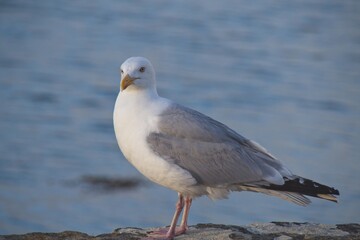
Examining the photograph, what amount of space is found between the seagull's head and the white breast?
7 cm

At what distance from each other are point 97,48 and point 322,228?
1142 centimetres

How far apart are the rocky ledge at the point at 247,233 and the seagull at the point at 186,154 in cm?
16

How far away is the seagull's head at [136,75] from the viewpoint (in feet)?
23.5

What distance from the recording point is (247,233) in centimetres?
672

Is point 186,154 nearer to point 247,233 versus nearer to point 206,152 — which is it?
point 206,152

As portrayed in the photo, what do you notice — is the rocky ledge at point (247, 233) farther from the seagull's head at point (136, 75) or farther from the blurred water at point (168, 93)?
the blurred water at point (168, 93)

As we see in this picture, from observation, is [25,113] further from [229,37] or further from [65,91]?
[229,37]

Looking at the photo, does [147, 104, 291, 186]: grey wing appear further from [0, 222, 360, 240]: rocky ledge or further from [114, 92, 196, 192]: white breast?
[0, 222, 360, 240]: rocky ledge

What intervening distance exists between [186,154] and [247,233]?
690 mm

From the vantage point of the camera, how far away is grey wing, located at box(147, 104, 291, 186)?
22.7ft

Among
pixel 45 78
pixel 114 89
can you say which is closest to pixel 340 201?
pixel 114 89

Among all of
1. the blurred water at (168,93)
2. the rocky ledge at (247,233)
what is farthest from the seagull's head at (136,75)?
the blurred water at (168,93)

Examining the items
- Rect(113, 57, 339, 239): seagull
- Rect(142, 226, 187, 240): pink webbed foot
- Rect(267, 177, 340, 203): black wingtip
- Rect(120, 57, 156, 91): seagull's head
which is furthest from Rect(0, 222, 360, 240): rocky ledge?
Rect(120, 57, 156, 91): seagull's head

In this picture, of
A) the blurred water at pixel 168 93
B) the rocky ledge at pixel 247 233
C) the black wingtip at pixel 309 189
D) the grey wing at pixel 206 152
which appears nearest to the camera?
the rocky ledge at pixel 247 233
